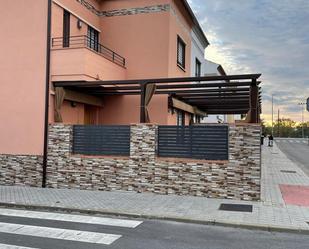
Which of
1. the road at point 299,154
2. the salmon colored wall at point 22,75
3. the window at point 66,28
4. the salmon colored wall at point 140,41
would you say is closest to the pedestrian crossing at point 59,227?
the salmon colored wall at point 22,75

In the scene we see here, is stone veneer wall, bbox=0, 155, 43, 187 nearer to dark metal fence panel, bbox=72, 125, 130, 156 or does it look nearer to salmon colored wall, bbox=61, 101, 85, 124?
dark metal fence panel, bbox=72, 125, 130, 156

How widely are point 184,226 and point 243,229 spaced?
1.19 meters

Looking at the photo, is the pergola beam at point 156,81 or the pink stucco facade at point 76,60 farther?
the pink stucco facade at point 76,60

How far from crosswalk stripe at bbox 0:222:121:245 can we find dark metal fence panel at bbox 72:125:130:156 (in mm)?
4607

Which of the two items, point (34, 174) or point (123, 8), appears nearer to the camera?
point (34, 174)

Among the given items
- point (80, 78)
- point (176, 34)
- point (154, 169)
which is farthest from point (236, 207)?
point (176, 34)

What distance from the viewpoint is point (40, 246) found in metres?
6.30

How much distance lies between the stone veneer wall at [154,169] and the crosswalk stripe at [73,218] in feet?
9.89

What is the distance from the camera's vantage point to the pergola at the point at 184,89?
35.3 feet

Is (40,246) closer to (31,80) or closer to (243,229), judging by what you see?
(243,229)

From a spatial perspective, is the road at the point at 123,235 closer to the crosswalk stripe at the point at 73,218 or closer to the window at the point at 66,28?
the crosswalk stripe at the point at 73,218

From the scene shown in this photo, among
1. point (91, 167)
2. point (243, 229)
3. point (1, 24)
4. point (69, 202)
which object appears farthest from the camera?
point (1, 24)

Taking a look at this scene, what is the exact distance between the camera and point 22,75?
12.8 m

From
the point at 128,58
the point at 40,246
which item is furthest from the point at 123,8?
the point at 40,246
